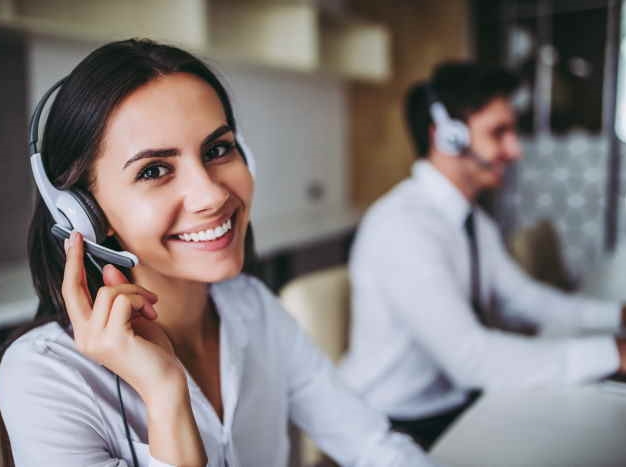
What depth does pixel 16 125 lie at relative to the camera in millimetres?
2240

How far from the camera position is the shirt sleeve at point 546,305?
5.22ft

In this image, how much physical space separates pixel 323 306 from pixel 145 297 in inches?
32.3

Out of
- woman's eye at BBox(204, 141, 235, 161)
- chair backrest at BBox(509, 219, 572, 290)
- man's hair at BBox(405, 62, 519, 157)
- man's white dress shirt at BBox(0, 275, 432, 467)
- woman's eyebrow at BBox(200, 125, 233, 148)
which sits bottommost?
chair backrest at BBox(509, 219, 572, 290)

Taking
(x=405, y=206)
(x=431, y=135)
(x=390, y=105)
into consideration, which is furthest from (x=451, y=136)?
(x=390, y=105)

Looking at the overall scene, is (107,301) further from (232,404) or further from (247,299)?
(247,299)

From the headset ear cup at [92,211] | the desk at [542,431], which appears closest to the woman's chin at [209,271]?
the headset ear cup at [92,211]

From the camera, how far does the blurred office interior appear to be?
3.39 m

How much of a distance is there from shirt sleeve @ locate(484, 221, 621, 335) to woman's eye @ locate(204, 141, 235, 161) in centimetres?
117

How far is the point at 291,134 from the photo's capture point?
158 inches

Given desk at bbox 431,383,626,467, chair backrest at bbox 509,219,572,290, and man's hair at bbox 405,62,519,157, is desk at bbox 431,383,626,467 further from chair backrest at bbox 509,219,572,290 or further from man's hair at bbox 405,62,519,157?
chair backrest at bbox 509,219,572,290

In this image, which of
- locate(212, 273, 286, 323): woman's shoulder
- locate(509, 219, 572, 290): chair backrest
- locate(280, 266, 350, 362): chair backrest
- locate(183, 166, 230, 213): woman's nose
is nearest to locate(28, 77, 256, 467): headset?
locate(183, 166, 230, 213): woman's nose

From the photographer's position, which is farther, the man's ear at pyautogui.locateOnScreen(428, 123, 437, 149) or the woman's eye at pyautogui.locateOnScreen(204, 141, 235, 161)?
the man's ear at pyautogui.locateOnScreen(428, 123, 437, 149)

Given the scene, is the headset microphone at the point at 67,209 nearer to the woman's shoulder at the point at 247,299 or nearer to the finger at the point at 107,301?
the finger at the point at 107,301

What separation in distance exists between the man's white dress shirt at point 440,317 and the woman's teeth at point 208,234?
0.71m
